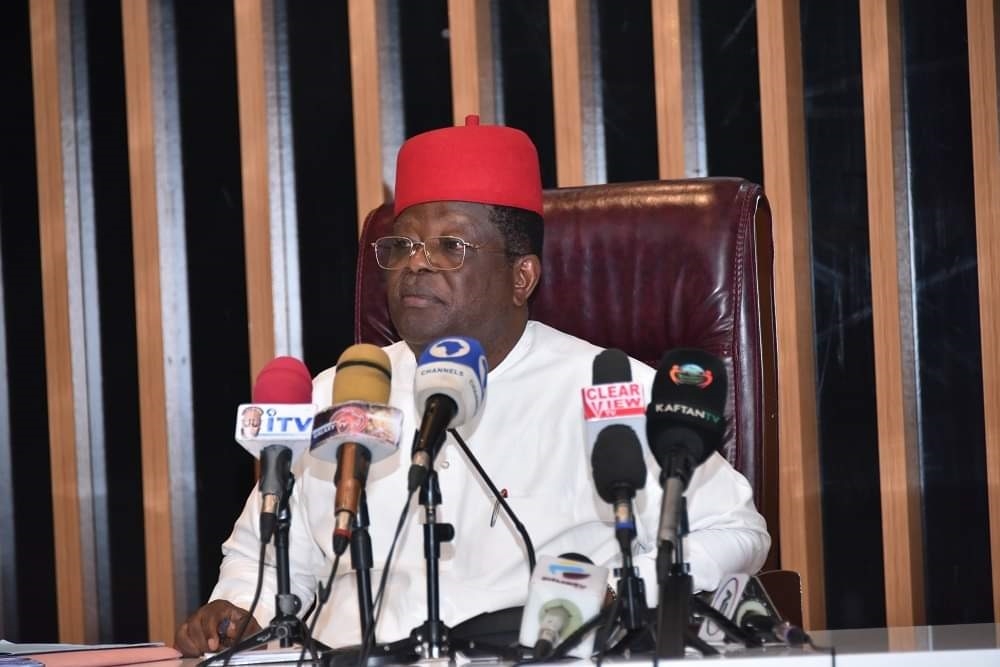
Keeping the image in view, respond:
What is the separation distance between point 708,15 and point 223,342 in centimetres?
153

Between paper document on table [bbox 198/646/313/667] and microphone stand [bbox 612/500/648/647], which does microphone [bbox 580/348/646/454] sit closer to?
microphone stand [bbox 612/500/648/647]

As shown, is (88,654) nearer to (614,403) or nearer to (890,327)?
(614,403)

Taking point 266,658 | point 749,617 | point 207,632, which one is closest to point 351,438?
point 266,658

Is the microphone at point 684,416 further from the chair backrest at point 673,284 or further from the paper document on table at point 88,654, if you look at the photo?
the chair backrest at point 673,284

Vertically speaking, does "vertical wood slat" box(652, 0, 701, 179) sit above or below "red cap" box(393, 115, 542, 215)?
above

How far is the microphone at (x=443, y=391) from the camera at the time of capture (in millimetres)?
1363

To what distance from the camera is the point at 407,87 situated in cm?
344

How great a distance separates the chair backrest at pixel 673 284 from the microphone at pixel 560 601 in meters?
0.88

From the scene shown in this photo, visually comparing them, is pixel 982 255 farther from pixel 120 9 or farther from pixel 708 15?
pixel 120 9

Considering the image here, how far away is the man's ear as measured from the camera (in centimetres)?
229

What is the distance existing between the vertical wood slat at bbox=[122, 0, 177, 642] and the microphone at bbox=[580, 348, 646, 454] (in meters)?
2.33

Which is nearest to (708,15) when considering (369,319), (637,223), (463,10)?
(463,10)

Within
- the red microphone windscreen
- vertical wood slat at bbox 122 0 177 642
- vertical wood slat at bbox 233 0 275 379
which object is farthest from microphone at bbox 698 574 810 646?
vertical wood slat at bbox 122 0 177 642

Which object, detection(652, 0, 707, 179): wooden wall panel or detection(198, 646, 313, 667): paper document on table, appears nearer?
detection(198, 646, 313, 667): paper document on table
